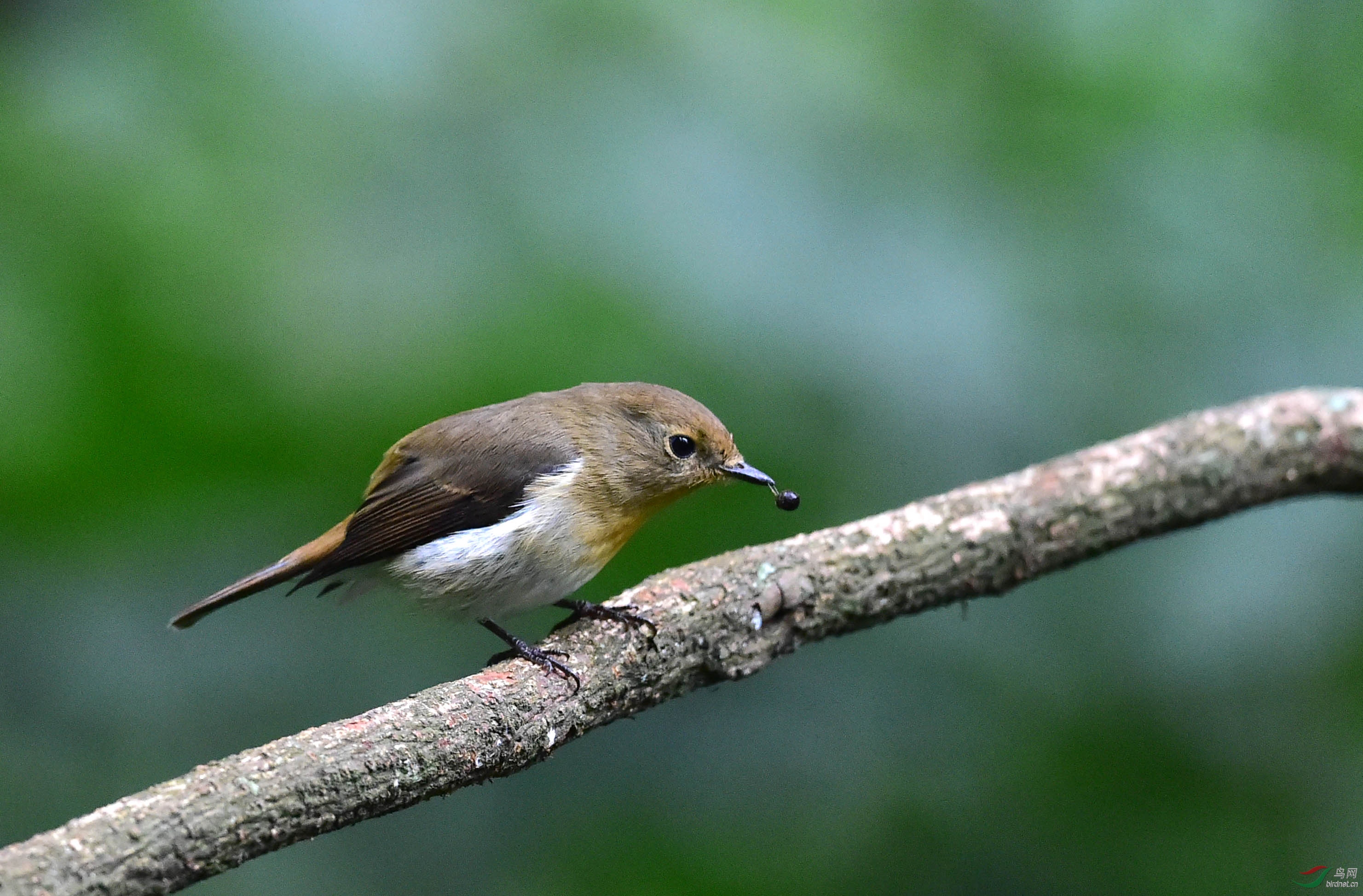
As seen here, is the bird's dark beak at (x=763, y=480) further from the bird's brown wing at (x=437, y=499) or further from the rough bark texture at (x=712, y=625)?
the bird's brown wing at (x=437, y=499)

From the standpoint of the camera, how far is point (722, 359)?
3.14 metres

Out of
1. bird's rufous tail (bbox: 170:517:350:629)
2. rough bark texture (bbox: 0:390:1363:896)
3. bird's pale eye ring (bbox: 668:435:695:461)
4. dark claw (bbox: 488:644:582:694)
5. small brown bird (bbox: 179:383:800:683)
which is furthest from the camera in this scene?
bird's pale eye ring (bbox: 668:435:695:461)

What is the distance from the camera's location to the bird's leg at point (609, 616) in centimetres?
283

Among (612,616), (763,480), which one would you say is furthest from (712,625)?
(763,480)

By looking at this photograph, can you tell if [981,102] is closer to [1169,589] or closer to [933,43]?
[933,43]

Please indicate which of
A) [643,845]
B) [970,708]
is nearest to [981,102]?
[970,708]

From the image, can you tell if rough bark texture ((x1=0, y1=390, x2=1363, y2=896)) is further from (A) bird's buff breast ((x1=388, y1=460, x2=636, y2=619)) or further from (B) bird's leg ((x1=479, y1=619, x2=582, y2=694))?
(A) bird's buff breast ((x1=388, y1=460, x2=636, y2=619))

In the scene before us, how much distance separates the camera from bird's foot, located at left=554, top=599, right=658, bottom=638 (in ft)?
9.29

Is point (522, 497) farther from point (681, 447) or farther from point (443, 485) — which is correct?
point (681, 447)

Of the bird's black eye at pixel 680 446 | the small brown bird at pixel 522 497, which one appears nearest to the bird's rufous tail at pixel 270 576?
the small brown bird at pixel 522 497

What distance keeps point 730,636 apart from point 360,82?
74.0 inches

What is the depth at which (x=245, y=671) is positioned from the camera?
2.98m

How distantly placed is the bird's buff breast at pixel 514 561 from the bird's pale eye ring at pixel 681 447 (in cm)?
31

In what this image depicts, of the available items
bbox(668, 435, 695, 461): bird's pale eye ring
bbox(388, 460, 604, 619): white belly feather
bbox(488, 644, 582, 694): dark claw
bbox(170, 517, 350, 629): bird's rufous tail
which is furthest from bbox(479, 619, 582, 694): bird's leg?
bbox(668, 435, 695, 461): bird's pale eye ring
